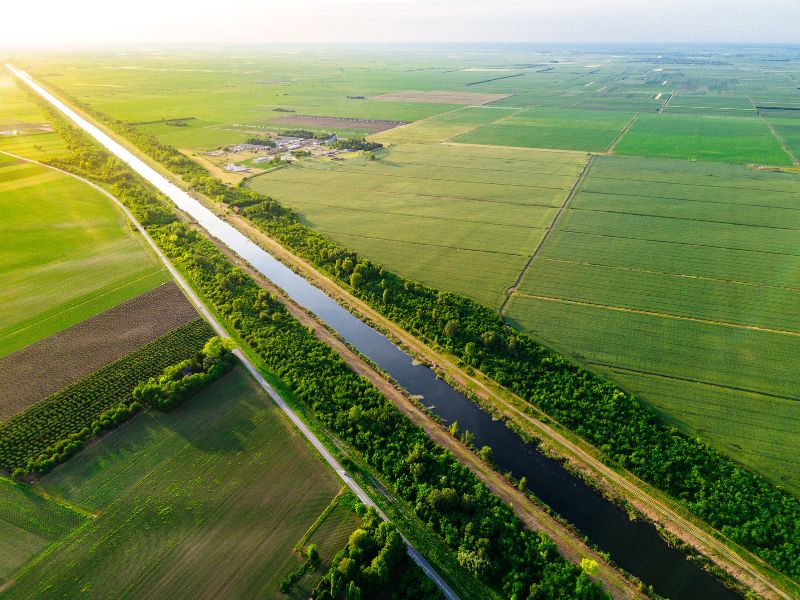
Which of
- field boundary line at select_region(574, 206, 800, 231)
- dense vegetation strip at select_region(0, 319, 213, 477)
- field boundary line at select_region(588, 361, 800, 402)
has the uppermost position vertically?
field boundary line at select_region(574, 206, 800, 231)

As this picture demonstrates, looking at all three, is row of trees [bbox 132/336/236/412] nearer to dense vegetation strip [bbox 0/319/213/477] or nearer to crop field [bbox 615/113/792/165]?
dense vegetation strip [bbox 0/319/213/477]

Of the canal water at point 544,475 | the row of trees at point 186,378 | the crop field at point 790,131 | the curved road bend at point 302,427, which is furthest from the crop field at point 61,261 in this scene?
the crop field at point 790,131

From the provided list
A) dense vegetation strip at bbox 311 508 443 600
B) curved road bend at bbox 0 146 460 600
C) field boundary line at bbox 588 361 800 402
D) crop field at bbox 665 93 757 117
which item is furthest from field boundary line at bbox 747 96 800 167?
dense vegetation strip at bbox 311 508 443 600

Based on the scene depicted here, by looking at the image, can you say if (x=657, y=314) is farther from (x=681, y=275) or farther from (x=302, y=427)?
(x=302, y=427)

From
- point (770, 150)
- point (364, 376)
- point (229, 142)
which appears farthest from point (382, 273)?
point (770, 150)

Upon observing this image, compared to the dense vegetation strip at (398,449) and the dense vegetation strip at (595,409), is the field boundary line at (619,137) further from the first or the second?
the dense vegetation strip at (398,449)
